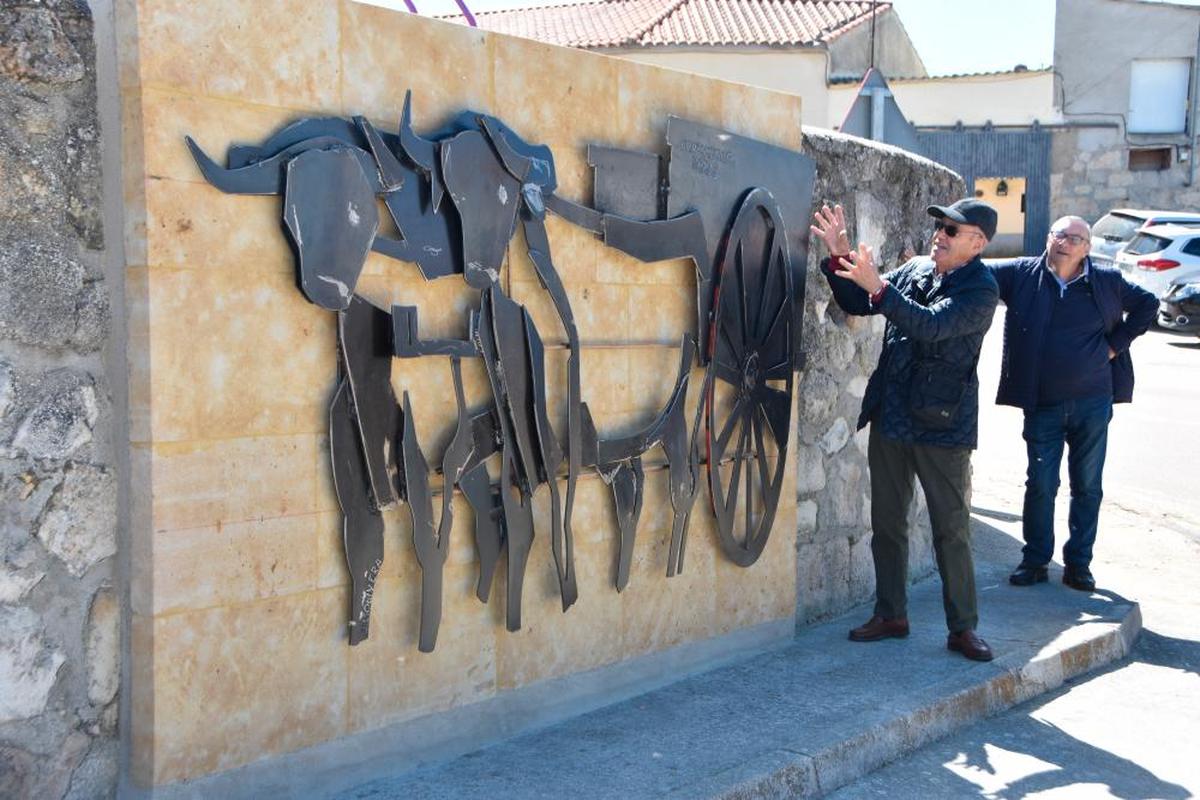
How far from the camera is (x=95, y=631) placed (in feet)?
10.1

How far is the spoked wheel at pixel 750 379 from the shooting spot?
4.78 m

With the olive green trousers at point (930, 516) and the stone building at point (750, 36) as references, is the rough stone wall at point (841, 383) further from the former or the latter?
the stone building at point (750, 36)

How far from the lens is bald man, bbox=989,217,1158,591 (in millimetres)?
6188

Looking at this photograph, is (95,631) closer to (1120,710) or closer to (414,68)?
(414,68)

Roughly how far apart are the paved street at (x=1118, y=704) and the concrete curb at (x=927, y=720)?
49 millimetres

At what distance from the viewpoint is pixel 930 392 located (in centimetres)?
496

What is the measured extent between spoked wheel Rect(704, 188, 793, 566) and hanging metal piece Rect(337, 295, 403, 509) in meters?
1.53

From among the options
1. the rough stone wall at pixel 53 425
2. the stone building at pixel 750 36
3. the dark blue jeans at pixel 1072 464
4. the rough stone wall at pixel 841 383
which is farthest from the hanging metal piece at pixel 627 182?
the stone building at pixel 750 36

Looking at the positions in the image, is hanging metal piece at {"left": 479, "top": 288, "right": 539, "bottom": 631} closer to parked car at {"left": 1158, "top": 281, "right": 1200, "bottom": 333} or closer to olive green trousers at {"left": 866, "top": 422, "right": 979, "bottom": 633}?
olive green trousers at {"left": 866, "top": 422, "right": 979, "bottom": 633}

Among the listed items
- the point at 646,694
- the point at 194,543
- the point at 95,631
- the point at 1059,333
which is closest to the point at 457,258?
the point at 194,543

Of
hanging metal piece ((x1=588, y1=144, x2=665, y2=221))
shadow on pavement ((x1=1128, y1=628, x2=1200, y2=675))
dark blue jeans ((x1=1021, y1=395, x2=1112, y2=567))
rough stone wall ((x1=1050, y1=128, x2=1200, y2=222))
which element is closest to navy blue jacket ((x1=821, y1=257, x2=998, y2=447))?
hanging metal piece ((x1=588, y1=144, x2=665, y2=221))

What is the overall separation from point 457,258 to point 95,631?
1.36m

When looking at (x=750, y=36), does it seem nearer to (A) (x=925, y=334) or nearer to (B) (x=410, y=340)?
(A) (x=925, y=334)

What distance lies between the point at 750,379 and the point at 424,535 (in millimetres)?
1773
